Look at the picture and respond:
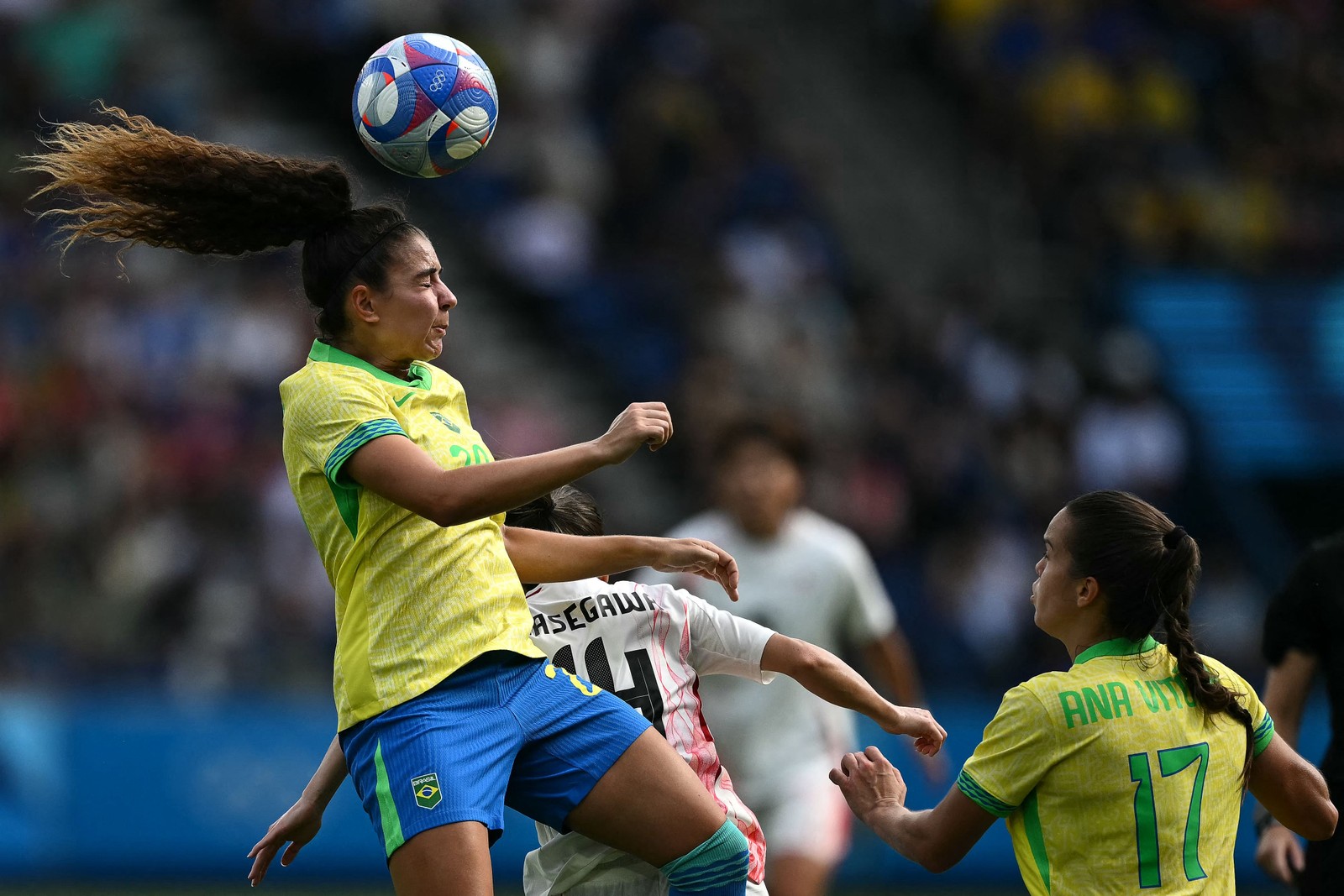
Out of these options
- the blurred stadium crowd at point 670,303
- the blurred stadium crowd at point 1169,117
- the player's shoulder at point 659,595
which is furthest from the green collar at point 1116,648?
the blurred stadium crowd at point 1169,117

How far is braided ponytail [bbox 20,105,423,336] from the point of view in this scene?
12.9 ft

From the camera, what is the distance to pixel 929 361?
1255cm

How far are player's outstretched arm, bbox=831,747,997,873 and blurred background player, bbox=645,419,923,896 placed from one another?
2.44 m

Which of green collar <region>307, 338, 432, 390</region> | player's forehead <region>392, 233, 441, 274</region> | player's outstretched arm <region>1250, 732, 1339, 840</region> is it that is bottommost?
player's outstretched arm <region>1250, 732, 1339, 840</region>

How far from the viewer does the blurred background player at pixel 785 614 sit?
6.27 m

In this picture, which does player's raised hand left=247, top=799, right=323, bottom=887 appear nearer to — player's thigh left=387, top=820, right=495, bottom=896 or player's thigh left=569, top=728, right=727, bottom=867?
player's thigh left=387, top=820, right=495, bottom=896

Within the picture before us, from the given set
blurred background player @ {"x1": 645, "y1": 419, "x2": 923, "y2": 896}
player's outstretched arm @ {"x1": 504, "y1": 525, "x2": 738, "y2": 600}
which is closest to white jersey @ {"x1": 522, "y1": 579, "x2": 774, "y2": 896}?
player's outstretched arm @ {"x1": 504, "y1": 525, "x2": 738, "y2": 600}

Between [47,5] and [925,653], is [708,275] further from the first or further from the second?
[47,5]

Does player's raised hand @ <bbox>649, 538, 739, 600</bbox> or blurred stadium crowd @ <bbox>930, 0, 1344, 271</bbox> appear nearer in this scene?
player's raised hand @ <bbox>649, 538, 739, 600</bbox>

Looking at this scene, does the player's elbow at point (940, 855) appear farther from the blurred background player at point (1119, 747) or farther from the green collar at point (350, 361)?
the green collar at point (350, 361)

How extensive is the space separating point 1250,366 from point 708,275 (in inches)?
170

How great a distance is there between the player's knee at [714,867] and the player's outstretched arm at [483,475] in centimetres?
88

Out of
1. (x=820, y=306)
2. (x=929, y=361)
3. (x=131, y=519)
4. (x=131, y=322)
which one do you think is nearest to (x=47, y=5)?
(x=131, y=322)

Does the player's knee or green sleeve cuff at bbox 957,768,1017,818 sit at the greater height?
green sleeve cuff at bbox 957,768,1017,818
